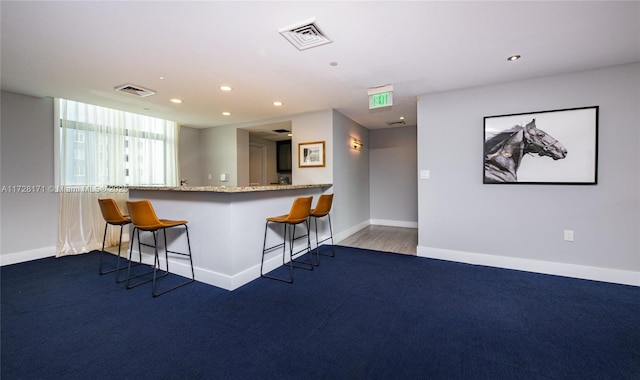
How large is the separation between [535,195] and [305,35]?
3200 millimetres

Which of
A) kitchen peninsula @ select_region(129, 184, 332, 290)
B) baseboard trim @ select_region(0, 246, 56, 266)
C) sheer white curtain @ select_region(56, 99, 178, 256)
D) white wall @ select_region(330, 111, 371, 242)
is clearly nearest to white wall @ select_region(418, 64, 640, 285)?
white wall @ select_region(330, 111, 371, 242)

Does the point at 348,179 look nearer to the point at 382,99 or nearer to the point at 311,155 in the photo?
the point at 311,155

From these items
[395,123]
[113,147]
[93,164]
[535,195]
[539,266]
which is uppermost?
[395,123]

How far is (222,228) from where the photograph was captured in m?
2.67

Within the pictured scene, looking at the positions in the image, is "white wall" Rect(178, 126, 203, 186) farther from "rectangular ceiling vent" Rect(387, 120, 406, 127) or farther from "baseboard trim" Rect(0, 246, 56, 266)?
"rectangular ceiling vent" Rect(387, 120, 406, 127)

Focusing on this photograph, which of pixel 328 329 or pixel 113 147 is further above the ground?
pixel 113 147

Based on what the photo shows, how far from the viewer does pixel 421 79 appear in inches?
123

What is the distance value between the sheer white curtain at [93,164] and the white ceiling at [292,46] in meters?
0.66

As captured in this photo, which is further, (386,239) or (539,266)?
(386,239)

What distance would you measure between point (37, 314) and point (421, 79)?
447 cm

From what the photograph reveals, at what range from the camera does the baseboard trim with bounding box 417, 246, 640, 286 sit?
2.76 meters

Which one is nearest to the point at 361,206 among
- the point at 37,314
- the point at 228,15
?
the point at 228,15

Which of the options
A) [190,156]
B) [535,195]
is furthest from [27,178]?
[535,195]

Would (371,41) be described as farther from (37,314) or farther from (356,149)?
(37,314)
